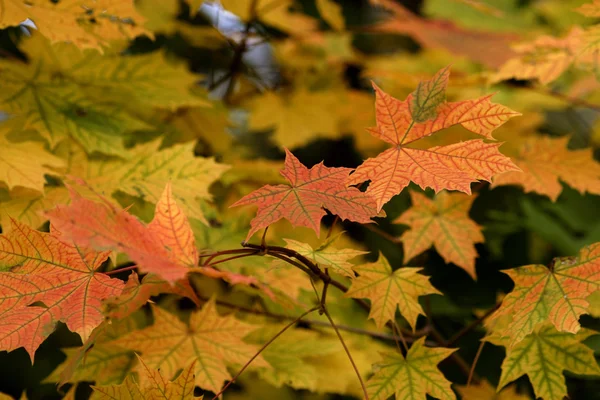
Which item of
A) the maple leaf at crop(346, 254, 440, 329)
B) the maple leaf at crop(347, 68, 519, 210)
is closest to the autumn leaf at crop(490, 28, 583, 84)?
the maple leaf at crop(347, 68, 519, 210)

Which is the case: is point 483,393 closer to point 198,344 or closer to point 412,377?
point 412,377

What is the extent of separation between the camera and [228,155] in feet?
5.34

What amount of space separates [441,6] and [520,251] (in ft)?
3.57

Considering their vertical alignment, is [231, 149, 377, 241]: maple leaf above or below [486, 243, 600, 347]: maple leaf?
→ above

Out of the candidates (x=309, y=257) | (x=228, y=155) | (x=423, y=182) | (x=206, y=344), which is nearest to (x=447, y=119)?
(x=423, y=182)

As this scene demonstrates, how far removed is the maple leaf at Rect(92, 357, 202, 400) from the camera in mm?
801

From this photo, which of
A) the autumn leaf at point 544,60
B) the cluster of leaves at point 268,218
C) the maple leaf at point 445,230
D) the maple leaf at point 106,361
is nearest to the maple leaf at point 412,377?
the cluster of leaves at point 268,218

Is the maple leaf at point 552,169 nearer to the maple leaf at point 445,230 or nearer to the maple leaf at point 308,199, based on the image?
the maple leaf at point 445,230

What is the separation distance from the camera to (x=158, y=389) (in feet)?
2.64

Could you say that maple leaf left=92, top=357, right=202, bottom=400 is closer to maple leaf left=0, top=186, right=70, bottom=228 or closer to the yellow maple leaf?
maple leaf left=0, top=186, right=70, bottom=228

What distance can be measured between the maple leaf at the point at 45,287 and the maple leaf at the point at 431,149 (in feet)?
1.28

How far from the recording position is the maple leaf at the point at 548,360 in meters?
0.91

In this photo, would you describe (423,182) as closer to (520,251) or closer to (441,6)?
(520,251)

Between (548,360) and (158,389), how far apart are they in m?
0.62
